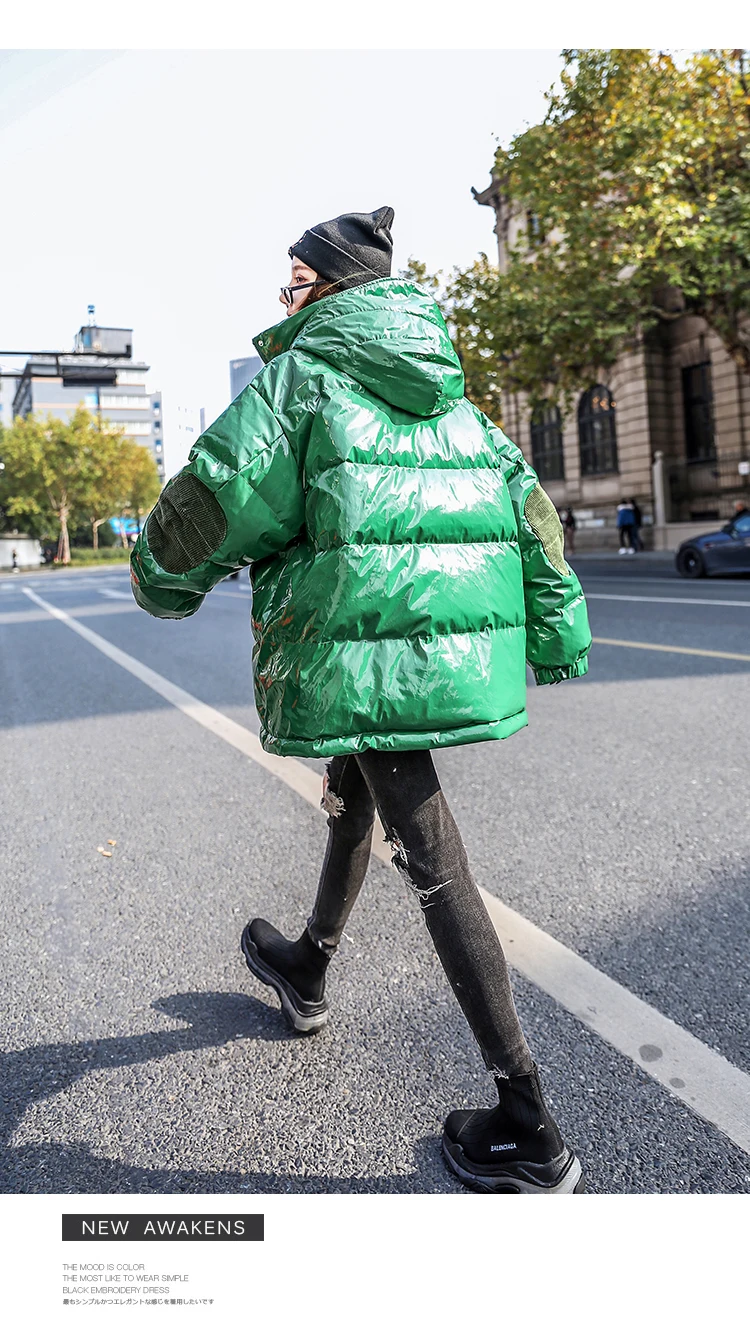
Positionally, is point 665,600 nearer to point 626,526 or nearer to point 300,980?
point 300,980

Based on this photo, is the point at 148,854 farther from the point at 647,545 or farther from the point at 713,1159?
the point at 647,545

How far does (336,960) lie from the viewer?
277 cm

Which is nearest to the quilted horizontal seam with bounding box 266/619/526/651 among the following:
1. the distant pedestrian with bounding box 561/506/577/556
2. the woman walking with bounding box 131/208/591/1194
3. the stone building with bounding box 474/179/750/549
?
the woman walking with bounding box 131/208/591/1194

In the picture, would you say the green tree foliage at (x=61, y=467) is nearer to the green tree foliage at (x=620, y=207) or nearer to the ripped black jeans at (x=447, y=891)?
the green tree foliage at (x=620, y=207)

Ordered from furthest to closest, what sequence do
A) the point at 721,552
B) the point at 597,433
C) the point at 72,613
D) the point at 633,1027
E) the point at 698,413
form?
1. the point at 597,433
2. the point at 698,413
3. the point at 72,613
4. the point at 721,552
5. the point at 633,1027

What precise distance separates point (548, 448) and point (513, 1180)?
33.9 metres

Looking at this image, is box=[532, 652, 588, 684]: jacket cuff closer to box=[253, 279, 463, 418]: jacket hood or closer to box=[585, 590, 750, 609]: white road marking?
box=[253, 279, 463, 418]: jacket hood

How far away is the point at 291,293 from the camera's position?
1927mm

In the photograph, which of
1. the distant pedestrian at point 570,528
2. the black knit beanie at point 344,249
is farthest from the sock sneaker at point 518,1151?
the distant pedestrian at point 570,528

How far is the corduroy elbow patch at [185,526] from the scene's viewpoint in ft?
5.57

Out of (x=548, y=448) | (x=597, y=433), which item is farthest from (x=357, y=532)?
(x=548, y=448)

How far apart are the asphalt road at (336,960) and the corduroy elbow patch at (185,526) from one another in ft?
3.56
